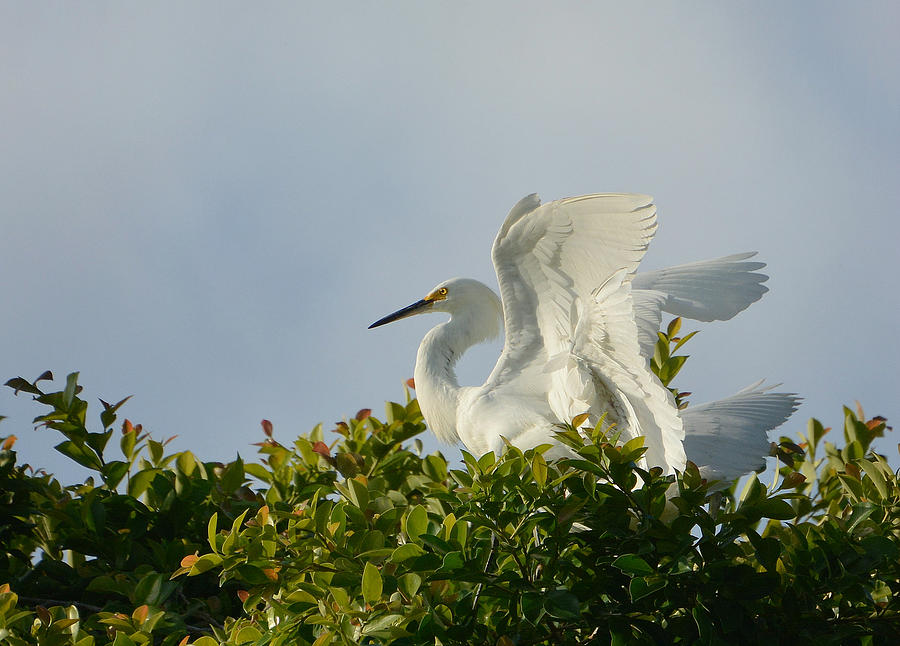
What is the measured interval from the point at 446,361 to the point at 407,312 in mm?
596

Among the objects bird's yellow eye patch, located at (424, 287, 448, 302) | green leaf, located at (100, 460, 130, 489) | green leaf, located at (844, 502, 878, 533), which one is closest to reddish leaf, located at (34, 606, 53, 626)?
green leaf, located at (100, 460, 130, 489)

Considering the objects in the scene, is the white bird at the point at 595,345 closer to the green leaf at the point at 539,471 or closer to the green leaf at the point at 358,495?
the green leaf at the point at 358,495

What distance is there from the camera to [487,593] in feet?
9.07

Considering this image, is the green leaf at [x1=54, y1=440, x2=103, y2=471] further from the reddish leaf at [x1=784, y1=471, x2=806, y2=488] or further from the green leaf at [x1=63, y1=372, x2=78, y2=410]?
the reddish leaf at [x1=784, y1=471, x2=806, y2=488]

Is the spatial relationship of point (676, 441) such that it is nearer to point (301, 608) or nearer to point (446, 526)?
point (446, 526)

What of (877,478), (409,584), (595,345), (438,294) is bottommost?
(877,478)

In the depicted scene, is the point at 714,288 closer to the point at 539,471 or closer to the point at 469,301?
the point at 469,301

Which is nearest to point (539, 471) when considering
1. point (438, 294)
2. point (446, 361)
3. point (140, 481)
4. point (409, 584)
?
point (409, 584)

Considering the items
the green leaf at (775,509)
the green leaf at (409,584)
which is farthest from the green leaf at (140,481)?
the green leaf at (775,509)

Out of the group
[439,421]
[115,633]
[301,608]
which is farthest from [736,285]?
[115,633]

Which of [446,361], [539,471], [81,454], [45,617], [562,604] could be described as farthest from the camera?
[446,361]

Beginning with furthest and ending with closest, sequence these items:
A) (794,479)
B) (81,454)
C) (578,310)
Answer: (578,310)
(81,454)
(794,479)

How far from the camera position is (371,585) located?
268 centimetres

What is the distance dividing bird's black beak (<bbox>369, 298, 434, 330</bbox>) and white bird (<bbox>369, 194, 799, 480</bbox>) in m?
0.54
